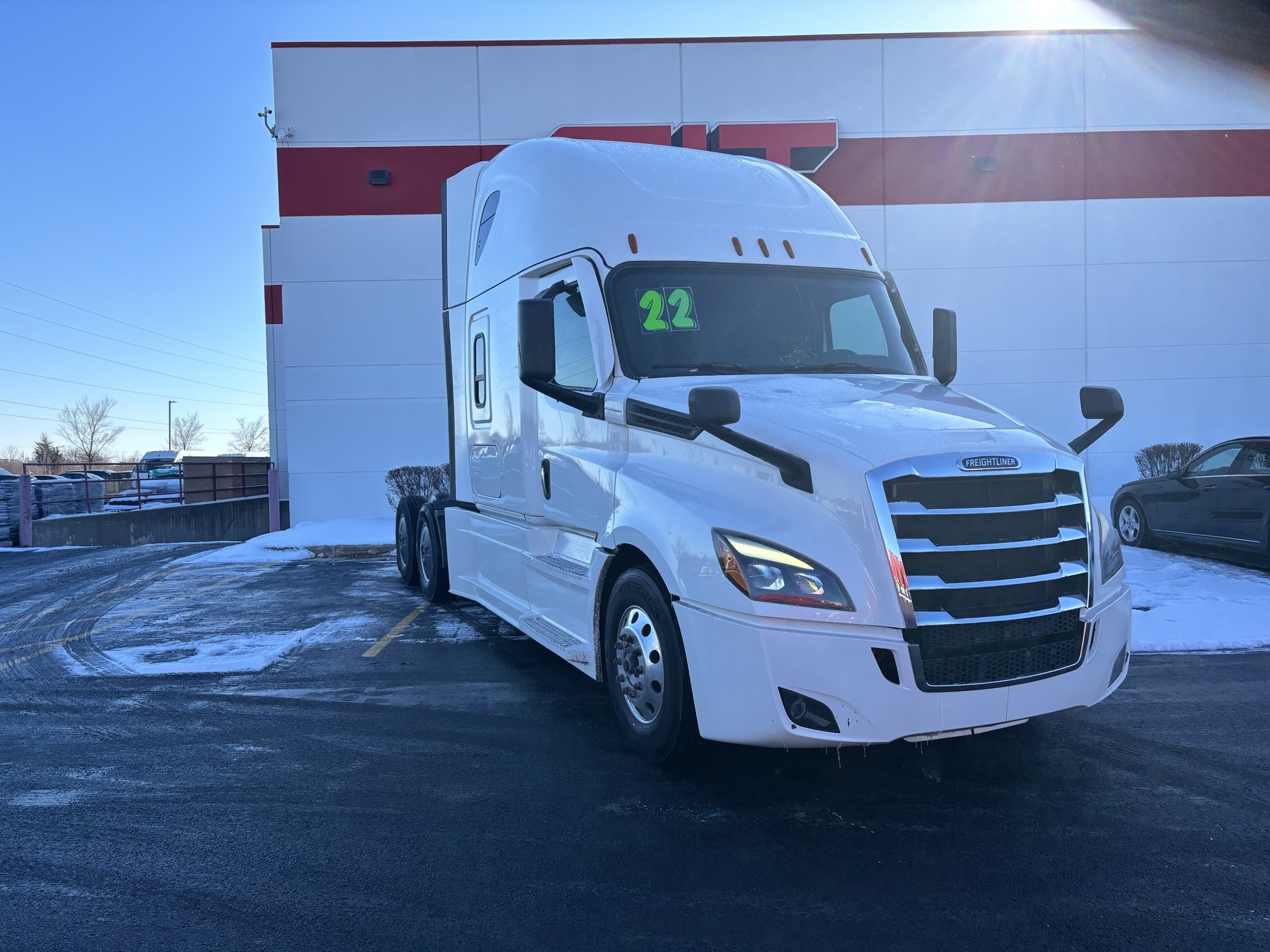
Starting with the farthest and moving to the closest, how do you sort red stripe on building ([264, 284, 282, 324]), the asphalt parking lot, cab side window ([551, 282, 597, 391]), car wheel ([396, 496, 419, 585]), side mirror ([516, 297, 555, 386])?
red stripe on building ([264, 284, 282, 324]) < car wheel ([396, 496, 419, 585]) < cab side window ([551, 282, 597, 391]) < side mirror ([516, 297, 555, 386]) < the asphalt parking lot

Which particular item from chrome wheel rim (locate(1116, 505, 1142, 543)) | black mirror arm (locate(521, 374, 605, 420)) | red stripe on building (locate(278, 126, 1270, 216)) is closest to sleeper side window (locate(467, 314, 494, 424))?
black mirror arm (locate(521, 374, 605, 420))

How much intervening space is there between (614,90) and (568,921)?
52.2 feet

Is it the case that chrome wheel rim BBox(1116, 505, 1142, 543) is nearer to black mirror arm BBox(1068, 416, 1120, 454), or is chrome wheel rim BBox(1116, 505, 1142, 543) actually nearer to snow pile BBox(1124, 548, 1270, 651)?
snow pile BBox(1124, 548, 1270, 651)

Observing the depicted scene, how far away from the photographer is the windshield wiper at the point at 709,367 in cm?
482

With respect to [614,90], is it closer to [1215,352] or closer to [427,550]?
[427,550]

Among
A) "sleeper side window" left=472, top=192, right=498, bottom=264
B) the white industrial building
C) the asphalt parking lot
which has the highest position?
the white industrial building

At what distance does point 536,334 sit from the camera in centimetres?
478

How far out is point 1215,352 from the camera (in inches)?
656

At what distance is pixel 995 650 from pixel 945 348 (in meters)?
2.70

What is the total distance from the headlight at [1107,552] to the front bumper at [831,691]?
55 cm

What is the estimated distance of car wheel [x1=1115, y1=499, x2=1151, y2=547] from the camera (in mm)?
11742

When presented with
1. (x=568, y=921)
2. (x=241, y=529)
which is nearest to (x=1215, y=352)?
(x=568, y=921)

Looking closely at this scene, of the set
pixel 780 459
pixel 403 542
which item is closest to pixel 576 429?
pixel 780 459

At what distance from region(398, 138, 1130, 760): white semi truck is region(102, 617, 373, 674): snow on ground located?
1.85m
